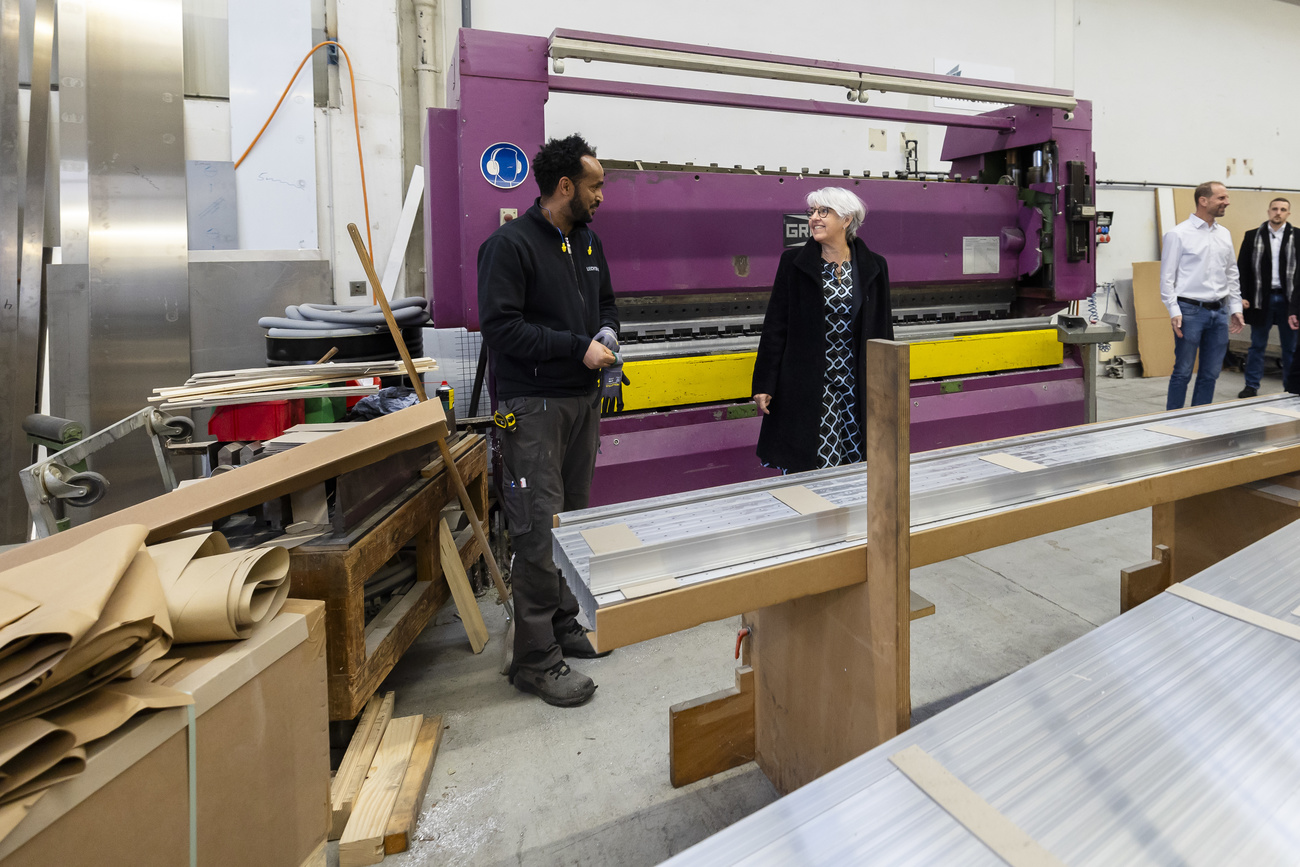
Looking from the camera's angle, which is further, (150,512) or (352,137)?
(352,137)

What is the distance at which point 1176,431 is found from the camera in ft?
5.71

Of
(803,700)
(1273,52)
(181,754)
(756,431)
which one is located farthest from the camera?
(1273,52)

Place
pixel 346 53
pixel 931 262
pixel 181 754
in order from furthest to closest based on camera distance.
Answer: pixel 346 53, pixel 931 262, pixel 181 754

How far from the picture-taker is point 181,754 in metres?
0.98

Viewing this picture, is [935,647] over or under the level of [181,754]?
under

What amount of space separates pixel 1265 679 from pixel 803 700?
70cm

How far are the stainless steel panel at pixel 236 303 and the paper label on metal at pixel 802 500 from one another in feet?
10.6

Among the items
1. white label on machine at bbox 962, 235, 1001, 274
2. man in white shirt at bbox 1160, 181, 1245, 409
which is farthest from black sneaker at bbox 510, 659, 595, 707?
man in white shirt at bbox 1160, 181, 1245, 409

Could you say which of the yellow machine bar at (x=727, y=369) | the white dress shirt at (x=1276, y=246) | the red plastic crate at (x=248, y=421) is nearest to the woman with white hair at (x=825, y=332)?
the yellow machine bar at (x=727, y=369)

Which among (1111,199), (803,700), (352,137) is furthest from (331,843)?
(1111,199)

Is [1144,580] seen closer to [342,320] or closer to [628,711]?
[628,711]

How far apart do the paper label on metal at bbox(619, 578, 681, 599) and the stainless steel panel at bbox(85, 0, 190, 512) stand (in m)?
3.24

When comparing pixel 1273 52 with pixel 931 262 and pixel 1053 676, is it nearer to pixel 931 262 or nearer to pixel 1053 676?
pixel 931 262

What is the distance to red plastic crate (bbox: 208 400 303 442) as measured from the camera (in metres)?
2.45
